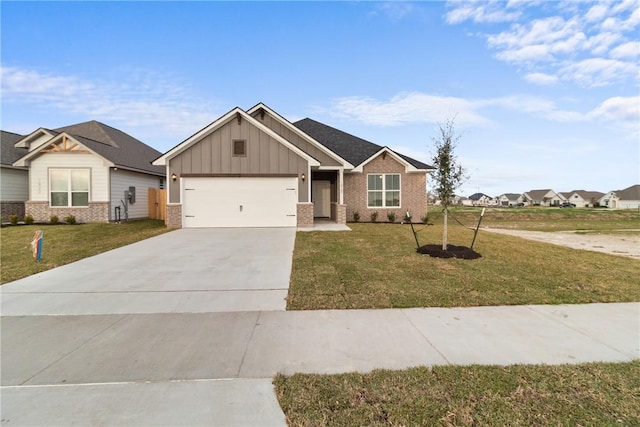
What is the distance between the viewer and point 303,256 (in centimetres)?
833

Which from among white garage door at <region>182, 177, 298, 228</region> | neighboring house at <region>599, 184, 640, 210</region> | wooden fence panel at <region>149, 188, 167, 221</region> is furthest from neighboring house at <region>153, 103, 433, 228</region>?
neighboring house at <region>599, 184, 640, 210</region>

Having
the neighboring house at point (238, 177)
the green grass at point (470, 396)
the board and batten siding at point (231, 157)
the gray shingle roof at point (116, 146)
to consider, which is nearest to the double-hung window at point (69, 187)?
the gray shingle roof at point (116, 146)

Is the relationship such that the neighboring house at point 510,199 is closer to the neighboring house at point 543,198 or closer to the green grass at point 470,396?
the neighboring house at point 543,198

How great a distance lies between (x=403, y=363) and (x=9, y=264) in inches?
386

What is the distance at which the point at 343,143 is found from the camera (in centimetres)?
2134

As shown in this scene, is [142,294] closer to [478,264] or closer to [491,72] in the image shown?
[478,264]

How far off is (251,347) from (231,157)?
12.2 meters

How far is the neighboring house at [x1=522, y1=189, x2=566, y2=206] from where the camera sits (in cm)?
8900

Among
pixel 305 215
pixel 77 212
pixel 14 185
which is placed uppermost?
pixel 14 185

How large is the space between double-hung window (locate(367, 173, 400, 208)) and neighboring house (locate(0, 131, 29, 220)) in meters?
19.4

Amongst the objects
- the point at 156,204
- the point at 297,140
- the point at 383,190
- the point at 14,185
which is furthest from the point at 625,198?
the point at 14,185

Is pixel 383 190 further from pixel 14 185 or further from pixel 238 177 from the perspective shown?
pixel 14 185

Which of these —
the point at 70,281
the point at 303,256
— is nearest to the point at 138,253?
the point at 70,281

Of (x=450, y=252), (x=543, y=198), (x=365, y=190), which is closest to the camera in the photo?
(x=450, y=252)
